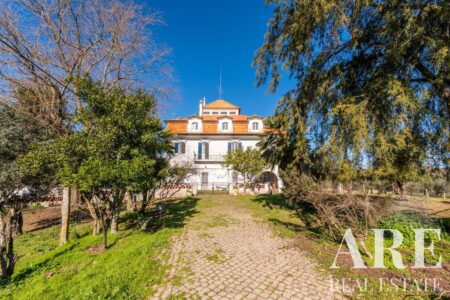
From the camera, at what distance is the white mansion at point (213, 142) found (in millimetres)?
23516

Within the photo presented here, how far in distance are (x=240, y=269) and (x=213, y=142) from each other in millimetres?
20366

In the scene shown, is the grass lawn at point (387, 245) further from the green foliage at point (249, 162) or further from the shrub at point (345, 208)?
the green foliage at point (249, 162)

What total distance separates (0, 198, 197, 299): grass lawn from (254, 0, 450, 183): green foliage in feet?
20.8

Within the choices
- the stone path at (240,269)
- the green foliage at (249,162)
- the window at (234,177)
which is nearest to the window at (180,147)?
the window at (234,177)

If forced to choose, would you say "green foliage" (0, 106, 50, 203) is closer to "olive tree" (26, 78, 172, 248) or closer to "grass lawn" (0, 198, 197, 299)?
"grass lawn" (0, 198, 197, 299)

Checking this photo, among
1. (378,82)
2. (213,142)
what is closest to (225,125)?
(213,142)

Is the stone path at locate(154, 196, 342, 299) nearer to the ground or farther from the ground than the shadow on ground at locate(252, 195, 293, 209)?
farther from the ground

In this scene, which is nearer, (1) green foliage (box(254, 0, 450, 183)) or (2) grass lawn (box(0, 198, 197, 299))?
(2) grass lawn (box(0, 198, 197, 299))

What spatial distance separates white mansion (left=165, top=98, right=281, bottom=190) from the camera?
77.2 ft

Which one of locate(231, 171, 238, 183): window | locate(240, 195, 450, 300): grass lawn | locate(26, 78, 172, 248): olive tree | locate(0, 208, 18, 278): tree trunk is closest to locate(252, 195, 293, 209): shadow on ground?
locate(240, 195, 450, 300): grass lawn

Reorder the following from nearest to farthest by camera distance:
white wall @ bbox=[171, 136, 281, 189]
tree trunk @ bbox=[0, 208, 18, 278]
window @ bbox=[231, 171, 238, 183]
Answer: tree trunk @ bbox=[0, 208, 18, 278] → window @ bbox=[231, 171, 238, 183] → white wall @ bbox=[171, 136, 281, 189]

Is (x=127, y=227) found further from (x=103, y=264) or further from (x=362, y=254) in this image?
(x=362, y=254)

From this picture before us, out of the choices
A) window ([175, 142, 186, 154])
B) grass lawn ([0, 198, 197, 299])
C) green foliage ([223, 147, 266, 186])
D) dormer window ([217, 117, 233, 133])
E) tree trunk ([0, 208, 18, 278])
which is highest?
dormer window ([217, 117, 233, 133])

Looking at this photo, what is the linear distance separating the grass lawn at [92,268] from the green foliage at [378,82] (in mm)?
6325
